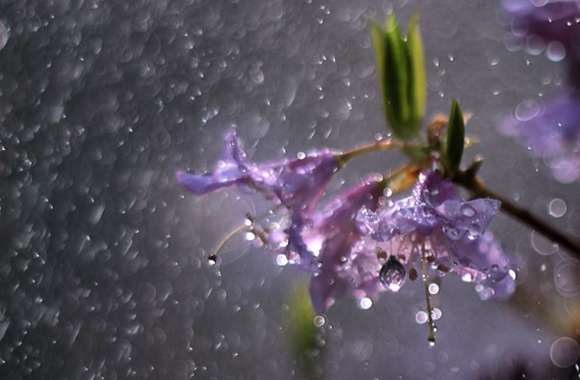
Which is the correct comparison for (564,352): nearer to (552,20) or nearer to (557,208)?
(552,20)

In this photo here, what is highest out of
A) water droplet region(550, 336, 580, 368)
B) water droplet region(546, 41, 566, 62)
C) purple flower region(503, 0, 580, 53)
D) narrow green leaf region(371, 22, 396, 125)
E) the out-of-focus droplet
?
purple flower region(503, 0, 580, 53)

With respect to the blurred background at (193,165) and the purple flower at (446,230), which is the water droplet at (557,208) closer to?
the blurred background at (193,165)

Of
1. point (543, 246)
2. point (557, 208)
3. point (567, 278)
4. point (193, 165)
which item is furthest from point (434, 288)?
point (193, 165)

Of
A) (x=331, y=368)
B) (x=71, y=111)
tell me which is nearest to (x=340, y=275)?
(x=331, y=368)

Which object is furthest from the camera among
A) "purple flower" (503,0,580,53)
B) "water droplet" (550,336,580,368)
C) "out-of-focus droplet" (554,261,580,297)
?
"out-of-focus droplet" (554,261,580,297)

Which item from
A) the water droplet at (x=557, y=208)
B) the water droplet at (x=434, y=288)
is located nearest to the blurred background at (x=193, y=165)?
the water droplet at (x=557, y=208)

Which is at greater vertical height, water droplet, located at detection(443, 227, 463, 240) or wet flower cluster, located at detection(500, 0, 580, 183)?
wet flower cluster, located at detection(500, 0, 580, 183)

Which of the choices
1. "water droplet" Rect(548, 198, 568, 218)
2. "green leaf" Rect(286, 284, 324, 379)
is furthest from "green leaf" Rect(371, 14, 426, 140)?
"water droplet" Rect(548, 198, 568, 218)

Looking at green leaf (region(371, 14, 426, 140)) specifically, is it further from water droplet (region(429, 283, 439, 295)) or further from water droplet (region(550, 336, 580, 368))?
water droplet (region(550, 336, 580, 368))
